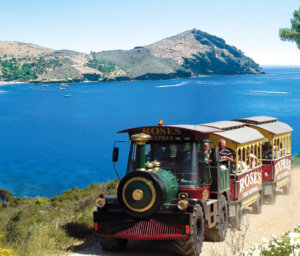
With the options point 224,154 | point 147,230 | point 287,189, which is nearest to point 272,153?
point 287,189

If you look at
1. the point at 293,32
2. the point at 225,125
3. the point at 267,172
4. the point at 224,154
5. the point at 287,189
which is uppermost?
the point at 293,32

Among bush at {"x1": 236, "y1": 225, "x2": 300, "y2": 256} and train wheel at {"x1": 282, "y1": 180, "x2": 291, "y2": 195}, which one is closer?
bush at {"x1": 236, "y1": 225, "x2": 300, "y2": 256}

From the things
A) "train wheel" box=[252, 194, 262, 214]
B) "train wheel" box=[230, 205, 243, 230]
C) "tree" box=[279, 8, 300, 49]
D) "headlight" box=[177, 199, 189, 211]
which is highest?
"tree" box=[279, 8, 300, 49]

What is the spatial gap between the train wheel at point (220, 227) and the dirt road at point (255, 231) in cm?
16

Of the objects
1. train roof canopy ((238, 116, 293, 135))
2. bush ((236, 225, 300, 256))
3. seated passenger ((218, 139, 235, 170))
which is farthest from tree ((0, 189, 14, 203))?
bush ((236, 225, 300, 256))

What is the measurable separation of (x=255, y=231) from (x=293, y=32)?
1945 centimetres

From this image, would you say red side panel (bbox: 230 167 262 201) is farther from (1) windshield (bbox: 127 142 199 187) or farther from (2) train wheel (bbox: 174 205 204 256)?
(2) train wheel (bbox: 174 205 204 256)

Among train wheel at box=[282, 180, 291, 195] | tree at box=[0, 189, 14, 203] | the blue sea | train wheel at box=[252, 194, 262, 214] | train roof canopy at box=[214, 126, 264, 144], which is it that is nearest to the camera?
train roof canopy at box=[214, 126, 264, 144]

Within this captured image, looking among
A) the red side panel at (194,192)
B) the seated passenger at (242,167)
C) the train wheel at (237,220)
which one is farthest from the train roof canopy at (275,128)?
the red side panel at (194,192)

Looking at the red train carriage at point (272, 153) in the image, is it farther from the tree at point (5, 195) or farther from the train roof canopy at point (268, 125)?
the tree at point (5, 195)

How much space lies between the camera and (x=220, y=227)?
1139cm

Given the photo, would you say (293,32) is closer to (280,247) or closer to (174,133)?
(174,133)

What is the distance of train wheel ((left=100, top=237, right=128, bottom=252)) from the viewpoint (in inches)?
402

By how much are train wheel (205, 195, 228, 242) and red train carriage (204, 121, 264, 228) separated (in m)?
1.06
